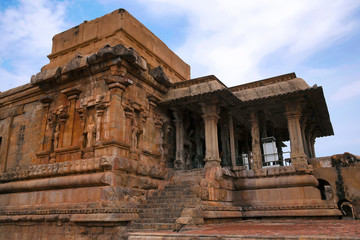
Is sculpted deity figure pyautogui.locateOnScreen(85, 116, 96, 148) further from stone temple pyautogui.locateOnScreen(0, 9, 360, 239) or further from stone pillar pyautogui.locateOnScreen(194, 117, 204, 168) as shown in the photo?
stone pillar pyautogui.locateOnScreen(194, 117, 204, 168)

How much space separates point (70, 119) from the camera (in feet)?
34.3

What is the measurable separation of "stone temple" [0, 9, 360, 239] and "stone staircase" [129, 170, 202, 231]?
33 mm

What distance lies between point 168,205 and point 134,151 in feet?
7.04

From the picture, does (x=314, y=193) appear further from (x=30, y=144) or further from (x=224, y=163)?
(x=30, y=144)

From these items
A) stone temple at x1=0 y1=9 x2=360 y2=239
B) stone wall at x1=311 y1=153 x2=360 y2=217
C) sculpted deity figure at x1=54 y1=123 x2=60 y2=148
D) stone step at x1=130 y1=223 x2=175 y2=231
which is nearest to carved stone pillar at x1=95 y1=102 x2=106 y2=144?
stone temple at x1=0 y1=9 x2=360 y2=239

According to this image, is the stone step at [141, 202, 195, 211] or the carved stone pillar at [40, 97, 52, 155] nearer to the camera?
the stone step at [141, 202, 195, 211]

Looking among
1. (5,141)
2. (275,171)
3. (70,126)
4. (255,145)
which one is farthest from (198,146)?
(5,141)

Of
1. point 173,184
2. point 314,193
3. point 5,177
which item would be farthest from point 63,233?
point 314,193

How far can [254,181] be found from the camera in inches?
428

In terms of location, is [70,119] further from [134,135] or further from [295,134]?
[295,134]

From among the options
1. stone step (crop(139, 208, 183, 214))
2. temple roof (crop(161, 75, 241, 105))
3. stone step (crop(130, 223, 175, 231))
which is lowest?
stone step (crop(130, 223, 175, 231))

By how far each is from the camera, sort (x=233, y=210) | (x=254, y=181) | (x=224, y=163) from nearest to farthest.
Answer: (x=233, y=210), (x=254, y=181), (x=224, y=163)

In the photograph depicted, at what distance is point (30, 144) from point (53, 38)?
14.7 ft

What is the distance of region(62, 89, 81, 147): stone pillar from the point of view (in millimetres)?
10211
